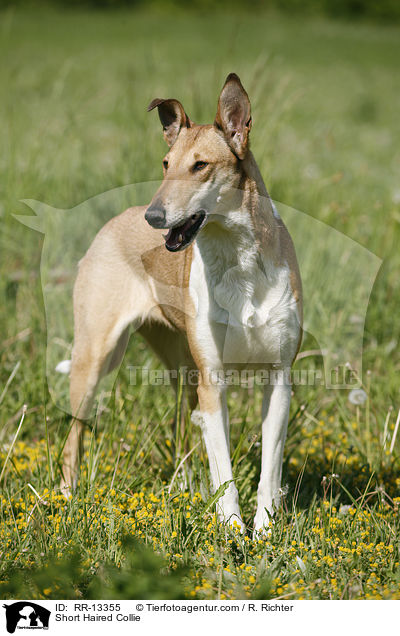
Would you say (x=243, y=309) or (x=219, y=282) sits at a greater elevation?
(x=219, y=282)

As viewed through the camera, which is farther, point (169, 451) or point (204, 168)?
point (169, 451)

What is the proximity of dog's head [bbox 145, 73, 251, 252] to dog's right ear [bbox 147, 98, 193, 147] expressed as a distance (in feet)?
0.09

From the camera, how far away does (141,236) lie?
151 inches

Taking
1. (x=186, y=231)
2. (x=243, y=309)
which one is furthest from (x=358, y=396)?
(x=186, y=231)

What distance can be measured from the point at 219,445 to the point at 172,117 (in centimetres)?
161

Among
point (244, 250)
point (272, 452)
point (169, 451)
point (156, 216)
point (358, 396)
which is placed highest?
point (156, 216)

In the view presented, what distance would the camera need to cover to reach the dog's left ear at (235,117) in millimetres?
2953

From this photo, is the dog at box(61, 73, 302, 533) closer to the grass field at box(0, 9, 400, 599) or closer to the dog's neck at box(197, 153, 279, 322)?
the dog's neck at box(197, 153, 279, 322)

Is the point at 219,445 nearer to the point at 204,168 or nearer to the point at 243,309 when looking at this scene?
the point at 243,309

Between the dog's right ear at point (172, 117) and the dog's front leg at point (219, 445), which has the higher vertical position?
the dog's right ear at point (172, 117)

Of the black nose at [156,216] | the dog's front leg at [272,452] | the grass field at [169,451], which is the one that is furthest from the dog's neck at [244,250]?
the grass field at [169,451]

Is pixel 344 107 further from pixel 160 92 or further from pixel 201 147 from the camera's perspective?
pixel 201 147

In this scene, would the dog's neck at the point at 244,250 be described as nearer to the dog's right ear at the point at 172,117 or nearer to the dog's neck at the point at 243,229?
the dog's neck at the point at 243,229

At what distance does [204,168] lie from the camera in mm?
2975
